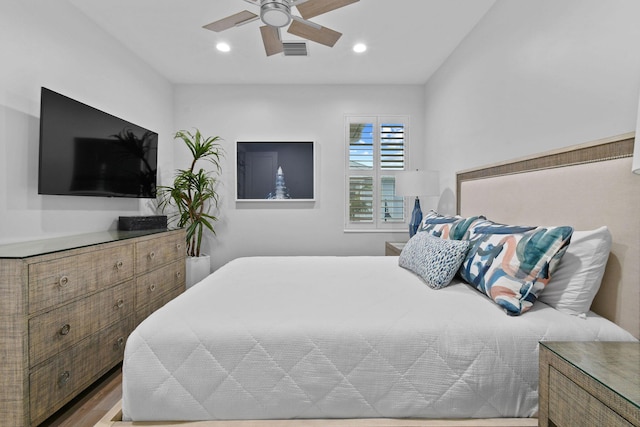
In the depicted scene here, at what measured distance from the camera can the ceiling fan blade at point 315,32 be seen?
6.78 feet

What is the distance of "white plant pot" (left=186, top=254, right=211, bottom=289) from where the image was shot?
3.64 meters

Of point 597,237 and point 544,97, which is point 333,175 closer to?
point 544,97

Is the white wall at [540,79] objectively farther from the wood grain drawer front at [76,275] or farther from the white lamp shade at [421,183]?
the wood grain drawer front at [76,275]

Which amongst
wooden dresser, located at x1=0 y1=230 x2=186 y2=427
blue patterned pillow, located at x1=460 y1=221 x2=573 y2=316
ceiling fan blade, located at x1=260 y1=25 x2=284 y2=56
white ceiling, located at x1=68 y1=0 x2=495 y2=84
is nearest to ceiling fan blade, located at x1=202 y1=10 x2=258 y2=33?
ceiling fan blade, located at x1=260 y1=25 x2=284 y2=56

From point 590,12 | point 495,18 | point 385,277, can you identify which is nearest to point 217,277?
point 385,277

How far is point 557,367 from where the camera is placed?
1002mm

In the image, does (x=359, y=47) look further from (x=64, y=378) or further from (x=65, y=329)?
(x=64, y=378)

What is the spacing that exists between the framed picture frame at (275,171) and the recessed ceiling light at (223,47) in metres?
1.16

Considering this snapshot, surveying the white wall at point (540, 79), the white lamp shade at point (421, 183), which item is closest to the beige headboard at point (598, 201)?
the white wall at point (540, 79)

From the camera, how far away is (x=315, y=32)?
2.12 metres

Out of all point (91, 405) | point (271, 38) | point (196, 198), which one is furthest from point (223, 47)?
point (91, 405)

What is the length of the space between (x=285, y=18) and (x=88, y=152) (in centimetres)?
182

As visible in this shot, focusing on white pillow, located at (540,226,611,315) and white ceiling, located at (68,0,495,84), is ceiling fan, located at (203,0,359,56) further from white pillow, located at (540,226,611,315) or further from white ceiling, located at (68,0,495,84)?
white pillow, located at (540,226,611,315)

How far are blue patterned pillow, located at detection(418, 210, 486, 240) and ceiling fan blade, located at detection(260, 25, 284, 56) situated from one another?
1718 mm
